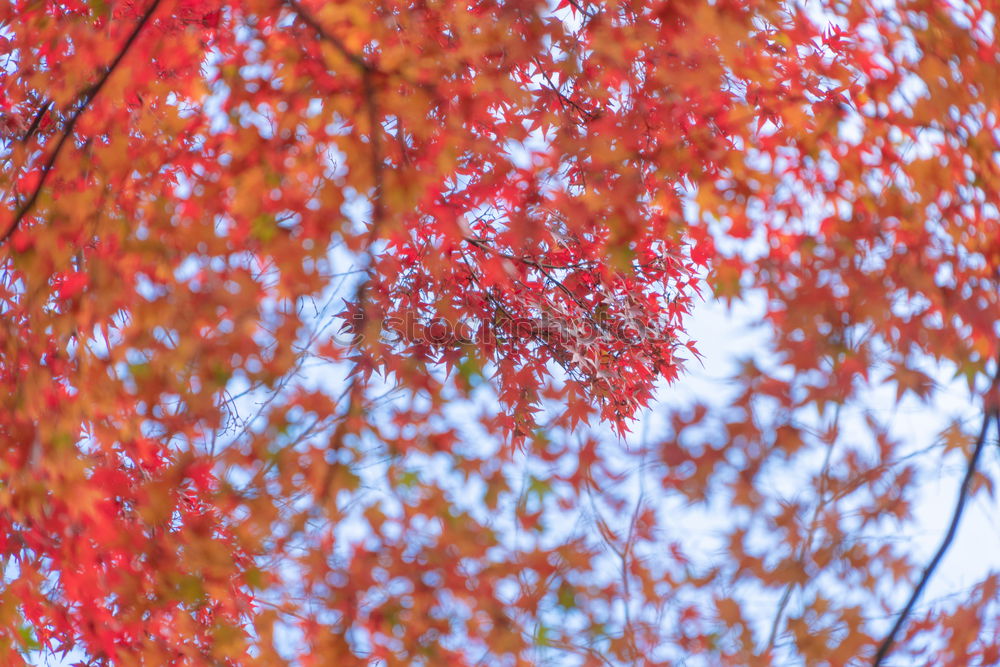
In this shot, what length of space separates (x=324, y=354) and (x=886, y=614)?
173 cm

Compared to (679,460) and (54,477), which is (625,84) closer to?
(679,460)

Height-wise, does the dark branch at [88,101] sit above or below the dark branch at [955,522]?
above

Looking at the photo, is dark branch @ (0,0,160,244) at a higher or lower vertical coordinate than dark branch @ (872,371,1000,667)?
higher

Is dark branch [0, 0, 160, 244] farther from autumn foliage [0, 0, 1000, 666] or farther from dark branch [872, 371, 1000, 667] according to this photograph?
dark branch [872, 371, 1000, 667]

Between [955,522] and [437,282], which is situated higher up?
[437,282]

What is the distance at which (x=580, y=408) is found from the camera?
11.0 ft

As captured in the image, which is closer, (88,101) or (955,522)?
(955,522)

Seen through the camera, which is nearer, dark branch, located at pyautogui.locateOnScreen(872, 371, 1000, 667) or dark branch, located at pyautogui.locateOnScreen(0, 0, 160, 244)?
dark branch, located at pyautogui.locateOnScreen(872, 371, 1000, 667)

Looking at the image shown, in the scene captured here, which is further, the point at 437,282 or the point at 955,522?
the point at 437,282

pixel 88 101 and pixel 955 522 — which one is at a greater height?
pixel 88 101

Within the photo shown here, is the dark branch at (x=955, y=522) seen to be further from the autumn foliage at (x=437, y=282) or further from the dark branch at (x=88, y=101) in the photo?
the dark branch at (x=88, y=101)

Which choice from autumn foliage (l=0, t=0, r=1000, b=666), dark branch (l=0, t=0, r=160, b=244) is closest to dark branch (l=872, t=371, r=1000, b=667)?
autumn foliage (l=0, t=0, r=1000, b=666)

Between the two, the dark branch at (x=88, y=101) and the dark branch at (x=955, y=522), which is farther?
the dark branch at (x=88, y=101)

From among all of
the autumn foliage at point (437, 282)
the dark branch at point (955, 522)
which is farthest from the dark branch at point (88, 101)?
the dark branch at point (955, 522)
